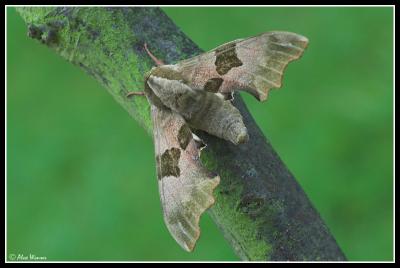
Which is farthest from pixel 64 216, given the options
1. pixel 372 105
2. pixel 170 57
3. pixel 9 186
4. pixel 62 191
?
pixel 170 57

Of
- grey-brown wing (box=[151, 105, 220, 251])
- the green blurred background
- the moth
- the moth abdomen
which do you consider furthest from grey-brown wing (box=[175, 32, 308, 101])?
the green blurred background

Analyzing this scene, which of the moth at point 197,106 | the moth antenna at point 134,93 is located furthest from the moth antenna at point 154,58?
the moth antenna at point 134,93

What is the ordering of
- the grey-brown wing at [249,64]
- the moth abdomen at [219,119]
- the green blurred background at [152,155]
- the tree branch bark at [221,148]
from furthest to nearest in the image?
the green blurred background at [152,155], the grey-brown wing at [249,64], the moth abdomen at [219,119], the tree branch bark at [221,148]

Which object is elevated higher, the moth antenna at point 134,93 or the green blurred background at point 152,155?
the moth antenna at point 134,93

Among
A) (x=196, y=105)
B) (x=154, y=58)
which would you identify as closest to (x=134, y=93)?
(x=154, y=58)

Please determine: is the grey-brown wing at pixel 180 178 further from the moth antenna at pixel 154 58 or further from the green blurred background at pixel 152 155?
the green blurred background at pixel 152 155

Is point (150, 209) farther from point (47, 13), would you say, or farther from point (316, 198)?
point (47, 13)

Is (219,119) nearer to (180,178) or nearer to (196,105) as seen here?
(196,105)
